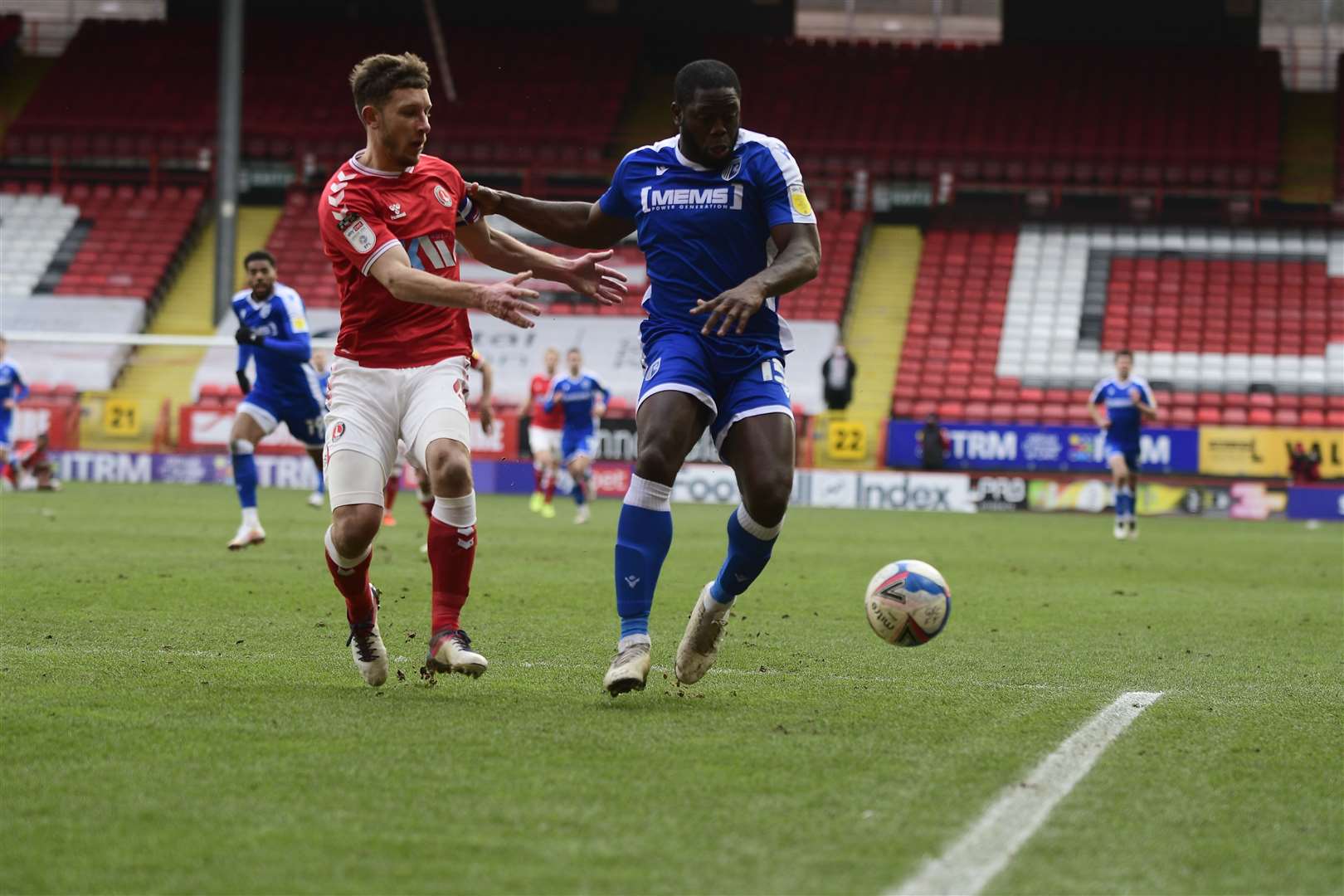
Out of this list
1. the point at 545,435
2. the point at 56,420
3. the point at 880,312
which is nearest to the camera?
the point at 545,435

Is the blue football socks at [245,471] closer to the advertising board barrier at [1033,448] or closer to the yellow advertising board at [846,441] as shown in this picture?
the yellow advertising board at [846,441]

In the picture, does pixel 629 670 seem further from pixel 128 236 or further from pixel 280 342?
pixel 128 236

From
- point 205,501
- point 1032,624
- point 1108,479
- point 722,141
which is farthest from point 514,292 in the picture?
point 1108,479

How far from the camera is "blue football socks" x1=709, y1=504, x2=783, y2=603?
6.08 meters

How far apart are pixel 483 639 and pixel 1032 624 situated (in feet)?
10.5

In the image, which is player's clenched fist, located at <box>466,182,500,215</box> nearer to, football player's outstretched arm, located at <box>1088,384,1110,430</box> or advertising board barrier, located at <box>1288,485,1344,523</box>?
football player's outstretched arm, located at <box>1088,384,1110,430</box>

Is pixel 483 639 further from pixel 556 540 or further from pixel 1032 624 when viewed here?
pixel 556 540

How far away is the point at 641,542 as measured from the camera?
19.4 ft

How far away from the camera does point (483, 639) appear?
25.8ft

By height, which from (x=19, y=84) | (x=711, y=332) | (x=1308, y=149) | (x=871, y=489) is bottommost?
A: (x=871, y=489)

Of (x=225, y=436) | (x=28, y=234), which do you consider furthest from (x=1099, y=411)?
(x=28, y=234)

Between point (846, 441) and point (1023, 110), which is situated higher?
point (1023, 110)

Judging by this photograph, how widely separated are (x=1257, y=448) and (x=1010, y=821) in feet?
79.8

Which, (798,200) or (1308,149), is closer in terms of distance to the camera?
(798,200)
